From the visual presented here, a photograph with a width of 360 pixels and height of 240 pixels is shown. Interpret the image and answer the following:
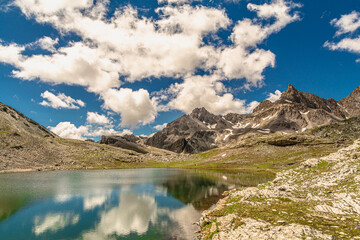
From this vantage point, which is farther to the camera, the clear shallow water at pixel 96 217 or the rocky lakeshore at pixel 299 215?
the clear shallow water at pixel 96 217

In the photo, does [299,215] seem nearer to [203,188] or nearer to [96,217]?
[96,217]

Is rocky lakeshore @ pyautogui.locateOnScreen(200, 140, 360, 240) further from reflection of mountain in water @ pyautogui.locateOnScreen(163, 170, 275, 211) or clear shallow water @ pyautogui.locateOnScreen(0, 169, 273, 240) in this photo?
reflection of mountain in water @ pyautogui.locateOnScreen(163, 170, 275, 211)

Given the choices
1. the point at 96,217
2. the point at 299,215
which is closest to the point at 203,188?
the point at 96,217

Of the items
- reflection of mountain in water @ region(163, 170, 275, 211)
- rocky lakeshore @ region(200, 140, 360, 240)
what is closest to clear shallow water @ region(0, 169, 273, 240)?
reflection of mountain in water @ region(163, 170, 275, 211)

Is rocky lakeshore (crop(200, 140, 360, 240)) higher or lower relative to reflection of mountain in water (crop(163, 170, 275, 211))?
higher

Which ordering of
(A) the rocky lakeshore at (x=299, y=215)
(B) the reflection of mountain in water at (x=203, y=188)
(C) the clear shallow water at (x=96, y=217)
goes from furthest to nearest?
(B) the reflection of mountain in water at (x=203, y=188), (C) the clear shallow water at (x=96, y=217), (A) the rocky lakeshore at (x=299, y=215)

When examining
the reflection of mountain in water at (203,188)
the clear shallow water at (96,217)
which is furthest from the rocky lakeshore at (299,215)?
the reflection of mountain in water at (203,188)

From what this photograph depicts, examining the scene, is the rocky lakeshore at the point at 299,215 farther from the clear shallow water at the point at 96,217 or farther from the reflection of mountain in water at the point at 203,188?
the reflection of mountain in water at the point at 203,188

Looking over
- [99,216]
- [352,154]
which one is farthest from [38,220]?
[352,154]

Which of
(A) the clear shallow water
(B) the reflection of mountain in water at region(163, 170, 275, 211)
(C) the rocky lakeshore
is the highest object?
(C) the rocky lakeshore

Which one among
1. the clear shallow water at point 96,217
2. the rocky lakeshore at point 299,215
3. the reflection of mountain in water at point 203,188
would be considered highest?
the rocky lakeshore at point 299,215

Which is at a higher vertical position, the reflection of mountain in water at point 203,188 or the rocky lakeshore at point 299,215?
the rocky lakeshore at point 299,215

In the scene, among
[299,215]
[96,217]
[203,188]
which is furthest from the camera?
[203,188]

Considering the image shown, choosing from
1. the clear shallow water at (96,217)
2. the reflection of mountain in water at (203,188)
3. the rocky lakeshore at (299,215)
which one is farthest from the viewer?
the reflection of mountain in water at (203,188)
